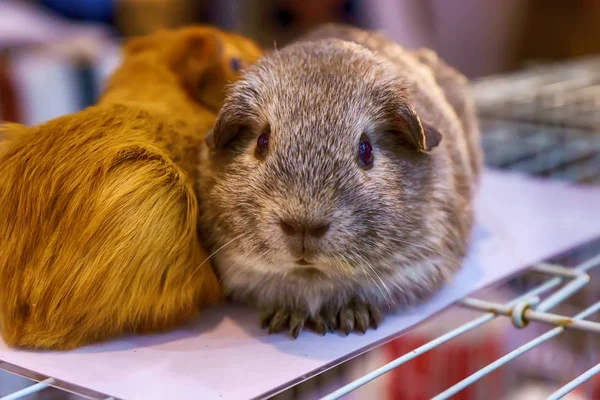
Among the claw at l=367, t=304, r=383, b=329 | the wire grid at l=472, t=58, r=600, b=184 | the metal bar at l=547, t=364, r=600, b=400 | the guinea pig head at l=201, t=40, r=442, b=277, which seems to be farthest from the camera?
the wire grid at l=472, t=58, r=600, b=184

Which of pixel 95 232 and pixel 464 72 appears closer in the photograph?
pixel 95 232

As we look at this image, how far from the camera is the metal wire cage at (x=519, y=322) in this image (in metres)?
0.87

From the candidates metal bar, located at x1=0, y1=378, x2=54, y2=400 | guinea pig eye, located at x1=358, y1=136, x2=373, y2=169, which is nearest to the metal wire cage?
metal bar, located at x1=0, y1=378, x2=54, y2=400

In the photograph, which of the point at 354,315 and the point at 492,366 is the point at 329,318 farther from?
the point at 492,366

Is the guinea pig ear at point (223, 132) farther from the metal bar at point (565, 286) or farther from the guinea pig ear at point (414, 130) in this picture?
the metal bar at point (565, 286)

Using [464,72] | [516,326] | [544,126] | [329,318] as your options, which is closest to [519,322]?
[516,326]

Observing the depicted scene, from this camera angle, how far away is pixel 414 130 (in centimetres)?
90

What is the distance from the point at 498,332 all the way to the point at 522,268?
32cm

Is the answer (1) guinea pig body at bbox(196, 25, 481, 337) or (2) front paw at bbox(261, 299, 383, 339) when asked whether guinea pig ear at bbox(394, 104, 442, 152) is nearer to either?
(1) guinea pig body at bbox(196, 25, 481, 337)

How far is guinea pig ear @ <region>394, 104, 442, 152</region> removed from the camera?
2.93ft

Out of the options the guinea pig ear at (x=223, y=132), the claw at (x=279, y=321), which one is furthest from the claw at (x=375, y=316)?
the guinea pig ear at (x=223, y=132)

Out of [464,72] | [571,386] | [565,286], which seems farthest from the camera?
[464,72]

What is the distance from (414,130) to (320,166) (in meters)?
0.16

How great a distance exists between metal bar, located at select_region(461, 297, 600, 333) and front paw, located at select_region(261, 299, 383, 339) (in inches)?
6.2
